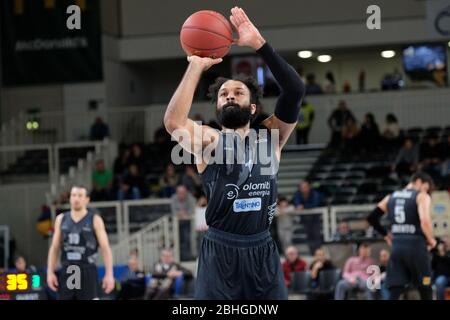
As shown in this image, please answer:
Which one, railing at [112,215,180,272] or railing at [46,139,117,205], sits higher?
railing at [46,139,117,205]

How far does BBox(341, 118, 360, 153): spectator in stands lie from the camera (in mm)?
22234

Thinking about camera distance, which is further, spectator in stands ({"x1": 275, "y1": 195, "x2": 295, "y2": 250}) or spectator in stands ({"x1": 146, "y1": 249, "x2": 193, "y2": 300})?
spectator in stands ({"x1": 275, "y1": 195, "x2": 295, "y2": 250})

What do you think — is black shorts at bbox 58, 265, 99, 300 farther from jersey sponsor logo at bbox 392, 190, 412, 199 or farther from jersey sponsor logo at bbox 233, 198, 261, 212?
jersey sponsor logo at bbox 233, 198, 261, 212

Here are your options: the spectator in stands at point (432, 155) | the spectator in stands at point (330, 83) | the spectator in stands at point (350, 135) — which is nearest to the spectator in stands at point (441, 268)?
the spectator in stands at point (432, 155)

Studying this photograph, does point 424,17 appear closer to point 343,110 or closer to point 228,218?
point 343,110

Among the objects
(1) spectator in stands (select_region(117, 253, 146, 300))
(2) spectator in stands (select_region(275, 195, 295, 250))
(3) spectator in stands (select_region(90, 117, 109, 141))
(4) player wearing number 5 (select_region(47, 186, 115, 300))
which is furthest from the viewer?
(3) spectator in stands (select_region(90, 117, 109, 141))

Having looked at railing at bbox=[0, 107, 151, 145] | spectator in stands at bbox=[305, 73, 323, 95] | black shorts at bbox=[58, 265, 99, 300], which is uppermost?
spectator in stands at bbox=[305, 73, 323, 95]

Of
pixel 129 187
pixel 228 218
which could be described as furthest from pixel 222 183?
pixel 129 187

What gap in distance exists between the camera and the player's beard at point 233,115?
611 cm

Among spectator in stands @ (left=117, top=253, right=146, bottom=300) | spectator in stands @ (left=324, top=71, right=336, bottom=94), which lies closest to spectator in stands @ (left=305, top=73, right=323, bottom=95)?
spectator in stands @ (left=324, top=71, right=336, bottom=94)

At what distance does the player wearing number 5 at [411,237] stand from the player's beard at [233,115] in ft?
18.9

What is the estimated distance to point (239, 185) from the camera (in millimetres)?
6180

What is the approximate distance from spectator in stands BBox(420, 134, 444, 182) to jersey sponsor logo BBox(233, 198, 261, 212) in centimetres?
1362

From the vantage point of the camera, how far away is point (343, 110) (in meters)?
23.1
